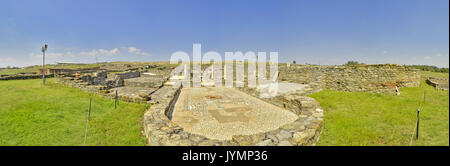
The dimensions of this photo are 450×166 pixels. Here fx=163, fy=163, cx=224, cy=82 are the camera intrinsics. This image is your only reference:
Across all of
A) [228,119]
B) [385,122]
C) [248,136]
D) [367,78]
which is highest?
[367,78]

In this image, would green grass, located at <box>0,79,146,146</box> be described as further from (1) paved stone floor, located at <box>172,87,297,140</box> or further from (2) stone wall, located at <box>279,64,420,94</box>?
(2) stone wall, located at <box>279,64,420,94</box>

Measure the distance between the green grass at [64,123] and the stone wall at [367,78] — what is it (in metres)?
10.9

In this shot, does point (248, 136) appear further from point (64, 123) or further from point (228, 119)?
point (64, 123)

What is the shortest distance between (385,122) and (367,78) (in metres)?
6.70

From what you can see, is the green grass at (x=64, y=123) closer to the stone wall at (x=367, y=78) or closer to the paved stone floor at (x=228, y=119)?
the paved stone floor at (x=228, y=119)

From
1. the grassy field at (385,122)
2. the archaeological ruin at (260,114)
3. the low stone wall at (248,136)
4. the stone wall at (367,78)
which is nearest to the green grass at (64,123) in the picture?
the low stone wall at (248,136)

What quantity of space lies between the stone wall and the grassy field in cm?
202

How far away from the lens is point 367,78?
10.1 m

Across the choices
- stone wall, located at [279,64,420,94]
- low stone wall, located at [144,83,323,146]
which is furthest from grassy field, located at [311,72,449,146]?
stone wall, located at [279,64,420,94]

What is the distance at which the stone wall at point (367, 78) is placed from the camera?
909cm

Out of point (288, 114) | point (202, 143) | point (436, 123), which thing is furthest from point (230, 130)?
point (436, 123)

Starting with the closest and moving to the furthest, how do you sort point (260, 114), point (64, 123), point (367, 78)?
1. point (64, 123)
2. point (260, 114)
3. point (367, 78)

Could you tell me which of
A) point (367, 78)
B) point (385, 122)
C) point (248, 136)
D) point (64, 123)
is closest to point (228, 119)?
point (248, 136)
